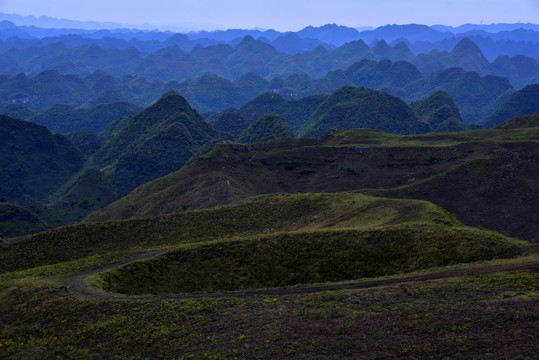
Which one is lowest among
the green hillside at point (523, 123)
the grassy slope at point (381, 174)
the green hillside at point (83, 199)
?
the green hillside at point (83, 199)

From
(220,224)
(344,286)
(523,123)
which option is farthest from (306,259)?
(523,123)

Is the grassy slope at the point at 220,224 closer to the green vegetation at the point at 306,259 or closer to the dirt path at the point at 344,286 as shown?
the green vegetation at the point at 306,259

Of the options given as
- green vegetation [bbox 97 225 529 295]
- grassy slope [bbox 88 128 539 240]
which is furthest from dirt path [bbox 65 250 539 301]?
grassy slope [bbox 88 128 539 240]

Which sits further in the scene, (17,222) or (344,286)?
(17,222)

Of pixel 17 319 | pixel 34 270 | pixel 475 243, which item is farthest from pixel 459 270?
pixel 34 270

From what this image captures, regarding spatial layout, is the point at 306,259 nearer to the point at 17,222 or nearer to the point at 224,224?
the point at 224,224

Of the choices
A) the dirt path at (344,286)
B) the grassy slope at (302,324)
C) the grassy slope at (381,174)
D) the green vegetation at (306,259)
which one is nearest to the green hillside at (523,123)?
the grassy slope at (381,174)

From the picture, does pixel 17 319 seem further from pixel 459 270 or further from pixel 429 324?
pixel 459 270

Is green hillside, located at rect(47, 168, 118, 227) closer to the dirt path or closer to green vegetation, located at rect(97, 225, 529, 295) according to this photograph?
green vegetation, located at rect(97, 225, 529, 295)
